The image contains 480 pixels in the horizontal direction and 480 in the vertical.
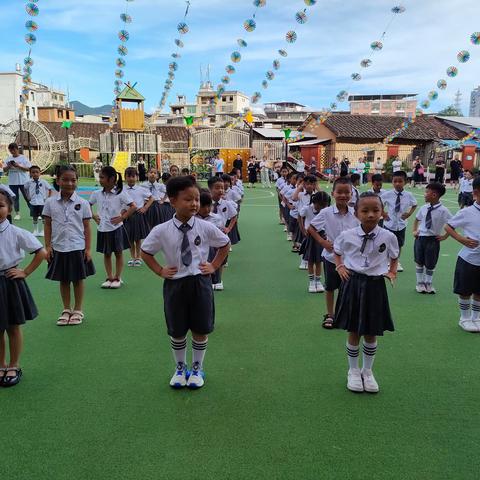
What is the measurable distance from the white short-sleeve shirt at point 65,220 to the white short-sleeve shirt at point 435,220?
13.3ft

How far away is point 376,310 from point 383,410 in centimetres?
66

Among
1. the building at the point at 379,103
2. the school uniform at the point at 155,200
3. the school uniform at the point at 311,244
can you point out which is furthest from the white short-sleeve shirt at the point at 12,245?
the building at the point at 379,103

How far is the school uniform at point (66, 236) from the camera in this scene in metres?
4.48

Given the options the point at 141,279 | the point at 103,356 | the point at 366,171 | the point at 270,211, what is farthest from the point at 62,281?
the point at 366,171

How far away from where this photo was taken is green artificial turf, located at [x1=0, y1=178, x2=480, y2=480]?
250 centimetres

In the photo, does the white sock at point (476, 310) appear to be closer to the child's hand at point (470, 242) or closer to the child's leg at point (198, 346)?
the child's hand at point (470, 242)

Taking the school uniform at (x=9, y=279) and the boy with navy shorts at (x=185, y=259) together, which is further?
the school uniform at (x=9, y=279)

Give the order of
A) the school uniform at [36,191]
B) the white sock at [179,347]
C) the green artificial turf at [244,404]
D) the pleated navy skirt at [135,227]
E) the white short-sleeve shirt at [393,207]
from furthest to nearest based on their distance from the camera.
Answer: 1. the school uniform at [36,191]
2. the pleated navy skirt at [135,227]
3. the white short-sleeve shirt at [393,207]
4. the white sock at [179,347]
5. the green artificial turf at [244,404]

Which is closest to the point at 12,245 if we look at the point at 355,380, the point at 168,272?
the point at 168,272

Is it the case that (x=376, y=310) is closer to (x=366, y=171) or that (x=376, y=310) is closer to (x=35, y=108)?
(x=366, y=171)

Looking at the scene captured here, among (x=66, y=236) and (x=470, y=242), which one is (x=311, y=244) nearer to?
(x=470, y=242)

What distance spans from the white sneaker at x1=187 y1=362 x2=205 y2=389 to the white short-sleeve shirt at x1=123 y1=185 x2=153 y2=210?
394 centimetres

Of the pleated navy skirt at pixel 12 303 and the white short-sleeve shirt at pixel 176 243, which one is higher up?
the white short-sleeve shirt at pixel 176 243

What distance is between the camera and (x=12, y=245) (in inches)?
127
